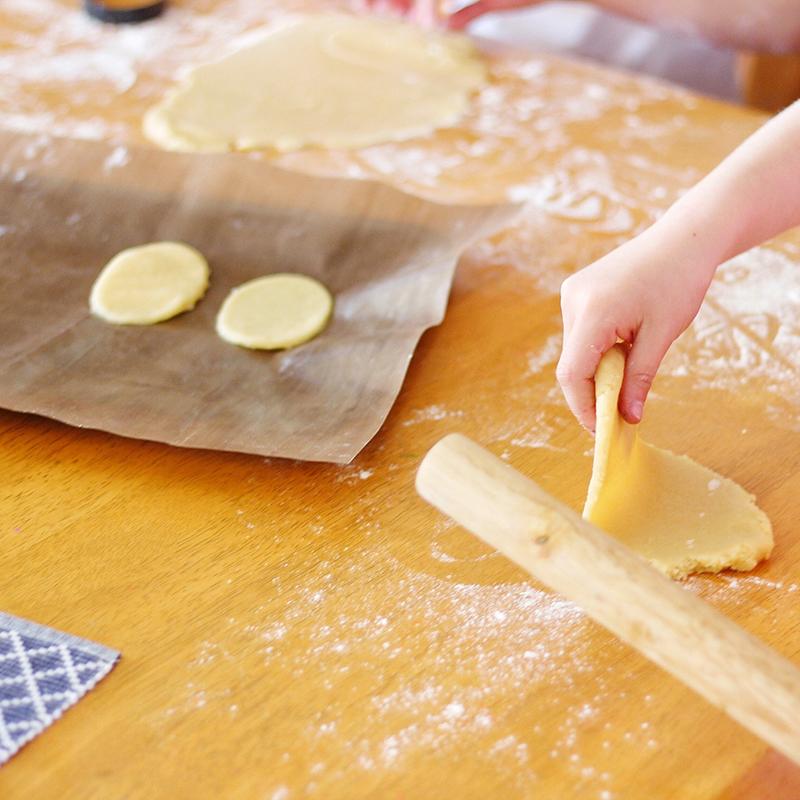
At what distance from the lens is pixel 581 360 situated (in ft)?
2.62

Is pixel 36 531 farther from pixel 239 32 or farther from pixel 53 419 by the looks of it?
pixel 239 32

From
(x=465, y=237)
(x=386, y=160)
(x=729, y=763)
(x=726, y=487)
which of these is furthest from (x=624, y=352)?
(x=386, y=160)

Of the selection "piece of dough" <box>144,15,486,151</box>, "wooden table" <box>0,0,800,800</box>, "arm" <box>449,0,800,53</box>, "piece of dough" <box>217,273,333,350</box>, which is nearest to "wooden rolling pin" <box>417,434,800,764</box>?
"wooden table" <box>0,0,800,800</box>

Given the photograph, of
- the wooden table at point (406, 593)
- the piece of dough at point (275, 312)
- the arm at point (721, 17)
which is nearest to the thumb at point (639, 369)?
the wooden table at point (406, 593)

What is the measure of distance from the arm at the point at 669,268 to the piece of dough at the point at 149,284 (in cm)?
52

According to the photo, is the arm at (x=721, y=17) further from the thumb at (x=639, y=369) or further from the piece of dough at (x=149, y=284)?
the thumb at (x=639, y=369)

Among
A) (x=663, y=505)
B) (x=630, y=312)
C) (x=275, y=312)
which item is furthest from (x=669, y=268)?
(x=275, y=312)

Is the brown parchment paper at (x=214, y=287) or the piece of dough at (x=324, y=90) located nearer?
the brown parchment paper at (x=214, y=287)

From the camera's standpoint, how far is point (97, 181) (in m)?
1.35

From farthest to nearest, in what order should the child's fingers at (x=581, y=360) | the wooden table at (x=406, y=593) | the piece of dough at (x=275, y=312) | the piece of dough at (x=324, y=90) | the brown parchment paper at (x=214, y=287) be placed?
the piece of dough at (x=324, y=90)
the piece of dough at (x=275, y=312)
the brown parchment paper at (x=214, y=287)
the child's fingers at (x=581, y=360)
the wooden table at (x=406, y=593)

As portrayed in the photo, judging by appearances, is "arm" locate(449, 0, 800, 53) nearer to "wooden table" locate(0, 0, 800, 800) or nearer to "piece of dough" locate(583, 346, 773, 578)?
"wooden table" locate(0, 0, 800, 800)

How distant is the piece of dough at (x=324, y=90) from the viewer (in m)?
1.52

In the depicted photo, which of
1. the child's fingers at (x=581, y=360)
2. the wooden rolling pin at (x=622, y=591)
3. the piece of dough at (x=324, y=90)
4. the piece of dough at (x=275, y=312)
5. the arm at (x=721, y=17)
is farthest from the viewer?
the arm at (x=721, y=17)

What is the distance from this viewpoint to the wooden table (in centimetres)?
68
